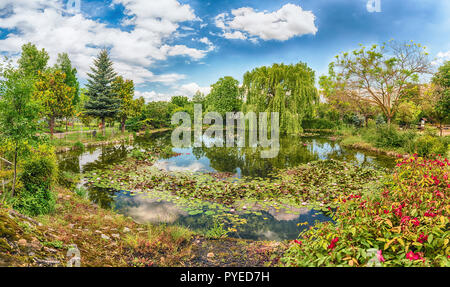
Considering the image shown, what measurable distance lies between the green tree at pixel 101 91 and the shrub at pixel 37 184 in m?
16.3

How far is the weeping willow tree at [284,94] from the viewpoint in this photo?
20.0 meters

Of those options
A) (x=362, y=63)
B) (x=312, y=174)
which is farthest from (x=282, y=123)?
(x=312, y=174)

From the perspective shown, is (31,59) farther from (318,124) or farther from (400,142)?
(318,124)

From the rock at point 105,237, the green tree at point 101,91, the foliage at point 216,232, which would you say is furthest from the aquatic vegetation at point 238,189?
the green tree at point 101,91

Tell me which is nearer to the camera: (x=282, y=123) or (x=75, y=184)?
(x=75, y=184)

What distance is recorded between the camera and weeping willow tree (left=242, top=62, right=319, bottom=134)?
1995 centimetres

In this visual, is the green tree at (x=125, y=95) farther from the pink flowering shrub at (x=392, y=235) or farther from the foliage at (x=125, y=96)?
the pink flowering shrub at (x=392, y=235)

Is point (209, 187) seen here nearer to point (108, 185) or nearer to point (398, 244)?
point (108, 185)

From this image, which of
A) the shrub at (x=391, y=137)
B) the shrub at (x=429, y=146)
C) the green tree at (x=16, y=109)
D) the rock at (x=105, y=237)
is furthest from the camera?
the shrub at (x=391, y=137)

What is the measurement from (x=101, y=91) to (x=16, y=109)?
18.6m

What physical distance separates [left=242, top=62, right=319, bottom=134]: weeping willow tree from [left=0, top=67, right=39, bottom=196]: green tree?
18089 mm

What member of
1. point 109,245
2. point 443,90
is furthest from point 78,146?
point 443,90
